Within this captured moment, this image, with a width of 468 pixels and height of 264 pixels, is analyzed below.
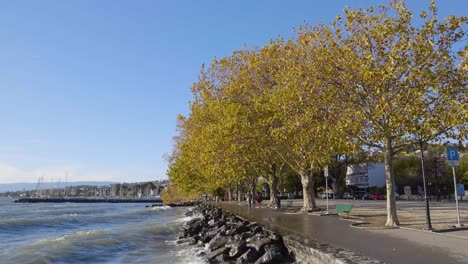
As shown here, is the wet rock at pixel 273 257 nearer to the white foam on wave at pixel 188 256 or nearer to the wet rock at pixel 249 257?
the wet rock at pixel 249 257

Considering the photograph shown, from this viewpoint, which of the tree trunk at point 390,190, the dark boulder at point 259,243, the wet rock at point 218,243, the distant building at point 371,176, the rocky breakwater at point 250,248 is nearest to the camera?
the rocky breakwater at point 250,248

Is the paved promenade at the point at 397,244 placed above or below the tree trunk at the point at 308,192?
below

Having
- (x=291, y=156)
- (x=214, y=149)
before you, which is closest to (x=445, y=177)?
(x=291, y=156)

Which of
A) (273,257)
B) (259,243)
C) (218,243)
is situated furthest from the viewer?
(218,243)

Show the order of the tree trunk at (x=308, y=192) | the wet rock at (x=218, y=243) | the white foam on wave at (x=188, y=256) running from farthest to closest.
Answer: the tree trunk at (x=308, y=192) → the wet rock at (x=218, y=243) → the white foam on wave at (x=188, y=256)

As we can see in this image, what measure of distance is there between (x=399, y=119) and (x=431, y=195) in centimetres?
5551

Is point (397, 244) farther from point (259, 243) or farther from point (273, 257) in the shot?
point (259, 243)

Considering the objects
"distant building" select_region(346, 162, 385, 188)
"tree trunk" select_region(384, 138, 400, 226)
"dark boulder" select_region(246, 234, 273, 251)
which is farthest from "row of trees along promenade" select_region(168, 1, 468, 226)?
"distant building" select_region(346, 162, 385, 188)

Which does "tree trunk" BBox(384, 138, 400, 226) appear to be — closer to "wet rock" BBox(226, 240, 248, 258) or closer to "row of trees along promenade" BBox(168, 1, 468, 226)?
"row of trees along promenade" BBox(168, 1, 468, 226)

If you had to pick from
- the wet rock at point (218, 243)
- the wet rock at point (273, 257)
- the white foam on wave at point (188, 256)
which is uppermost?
the wet rock at point (273, 257)

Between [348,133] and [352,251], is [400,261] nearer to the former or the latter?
[352,251]

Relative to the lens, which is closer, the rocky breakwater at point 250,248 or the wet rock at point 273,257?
the wet rock at point 273,257

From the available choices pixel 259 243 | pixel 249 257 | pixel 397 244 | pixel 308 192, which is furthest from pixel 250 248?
pixel 308 192

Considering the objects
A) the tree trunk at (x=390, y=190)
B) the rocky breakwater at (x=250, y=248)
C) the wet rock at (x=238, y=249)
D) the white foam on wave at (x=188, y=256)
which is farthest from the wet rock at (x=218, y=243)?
the tree trunk at (x=390, y=190)
